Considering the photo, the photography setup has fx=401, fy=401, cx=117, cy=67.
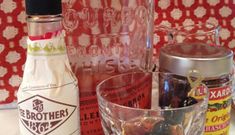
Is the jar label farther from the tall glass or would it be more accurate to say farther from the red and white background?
the red and white background

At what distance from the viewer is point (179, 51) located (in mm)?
472

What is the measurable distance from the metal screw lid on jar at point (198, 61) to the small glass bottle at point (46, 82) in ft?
0.41

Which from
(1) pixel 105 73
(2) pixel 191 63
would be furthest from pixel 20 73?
(2) pixel 191 63

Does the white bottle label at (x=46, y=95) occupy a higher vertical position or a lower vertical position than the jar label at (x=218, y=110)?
higher

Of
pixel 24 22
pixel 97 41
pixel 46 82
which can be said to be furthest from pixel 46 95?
pixel 24 22

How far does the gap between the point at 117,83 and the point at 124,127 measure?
2.5 inches

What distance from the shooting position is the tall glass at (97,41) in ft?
1.50

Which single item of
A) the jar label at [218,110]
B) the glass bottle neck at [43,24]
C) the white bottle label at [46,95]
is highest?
the glass bottle neck at [43,24]

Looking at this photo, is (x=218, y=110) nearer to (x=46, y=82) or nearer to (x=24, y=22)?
(x=46, y=82)

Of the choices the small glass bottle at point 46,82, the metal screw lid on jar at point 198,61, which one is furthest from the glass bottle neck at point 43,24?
the metal screw lid on jar at point 198,61

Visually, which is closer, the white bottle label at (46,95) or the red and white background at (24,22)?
the white bottle label at (46,95)

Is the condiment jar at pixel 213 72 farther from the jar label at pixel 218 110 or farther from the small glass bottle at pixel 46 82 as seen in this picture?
the small glass bottle at pixel 46 82

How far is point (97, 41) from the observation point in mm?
478

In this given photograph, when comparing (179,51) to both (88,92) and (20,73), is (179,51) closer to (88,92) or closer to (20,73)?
(88,92)
